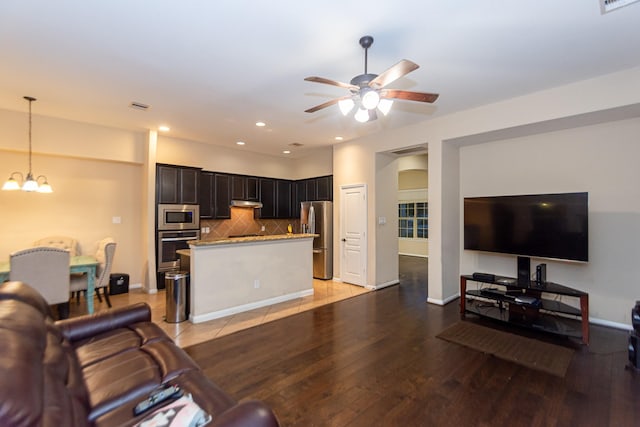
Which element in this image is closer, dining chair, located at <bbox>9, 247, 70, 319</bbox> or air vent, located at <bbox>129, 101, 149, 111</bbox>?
dining chair, located at <bbox>9, 247, 70, 319</bbox>

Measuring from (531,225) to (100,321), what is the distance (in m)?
4.87

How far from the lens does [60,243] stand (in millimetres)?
4770

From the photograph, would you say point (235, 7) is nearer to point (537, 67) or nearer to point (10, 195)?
point (537, 67)

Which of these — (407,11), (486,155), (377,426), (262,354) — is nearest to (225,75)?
(407,11)

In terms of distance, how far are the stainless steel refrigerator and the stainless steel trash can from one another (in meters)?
3.06

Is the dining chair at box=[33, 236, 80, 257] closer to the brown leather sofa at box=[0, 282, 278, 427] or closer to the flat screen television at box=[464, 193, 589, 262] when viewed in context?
the brown leather sofa at box=[0, 282, 278, 427]

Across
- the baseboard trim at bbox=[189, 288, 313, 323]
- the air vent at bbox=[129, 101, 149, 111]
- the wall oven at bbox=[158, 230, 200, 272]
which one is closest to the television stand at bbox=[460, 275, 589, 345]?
the baseboard trim at bbox=[189, 288, 313, 323]

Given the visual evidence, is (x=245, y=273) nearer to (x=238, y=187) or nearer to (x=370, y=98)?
(x=238, y=187)

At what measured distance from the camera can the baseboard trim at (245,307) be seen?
3.90 m

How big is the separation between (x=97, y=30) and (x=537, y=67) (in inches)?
163

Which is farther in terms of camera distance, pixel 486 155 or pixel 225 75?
pixel 486 155

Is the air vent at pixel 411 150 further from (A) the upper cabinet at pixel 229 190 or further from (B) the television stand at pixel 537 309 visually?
(B) the television stand at pixel 537 309

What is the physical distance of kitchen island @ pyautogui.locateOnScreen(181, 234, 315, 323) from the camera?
12.9 ft

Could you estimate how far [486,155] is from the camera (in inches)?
188
